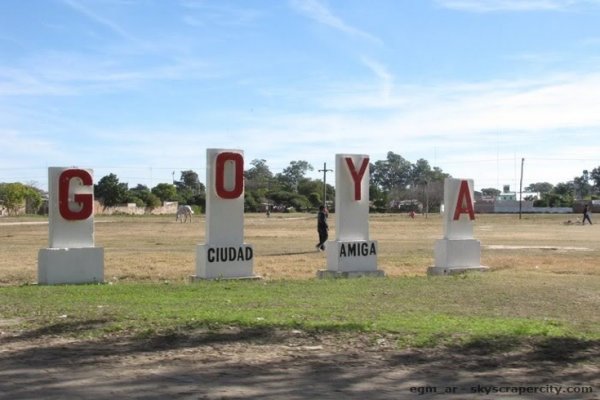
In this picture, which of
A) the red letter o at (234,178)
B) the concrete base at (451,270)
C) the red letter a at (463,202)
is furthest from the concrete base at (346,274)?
the red letter a at (463,202)

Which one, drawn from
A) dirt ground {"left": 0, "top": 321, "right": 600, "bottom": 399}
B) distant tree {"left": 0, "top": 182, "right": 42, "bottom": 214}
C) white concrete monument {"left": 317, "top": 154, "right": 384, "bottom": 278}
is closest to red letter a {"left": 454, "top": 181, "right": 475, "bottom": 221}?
white concrete monument {"left": 317, "top": 154, "right": 384, "bottom": 278}

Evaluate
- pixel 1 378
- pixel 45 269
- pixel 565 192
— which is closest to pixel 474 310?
pixel 1 378

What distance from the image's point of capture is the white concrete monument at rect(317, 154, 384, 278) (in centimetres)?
1786

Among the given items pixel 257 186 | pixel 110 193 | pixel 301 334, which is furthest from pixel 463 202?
pixel 257 186

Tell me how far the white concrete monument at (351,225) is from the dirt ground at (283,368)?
917 centimetres

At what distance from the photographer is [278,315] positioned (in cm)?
1008

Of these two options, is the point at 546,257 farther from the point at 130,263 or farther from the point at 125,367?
the point at 125,367

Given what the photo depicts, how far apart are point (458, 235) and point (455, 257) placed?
0.70m

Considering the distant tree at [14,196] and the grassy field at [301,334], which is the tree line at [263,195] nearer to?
the distant tree at [14,196]

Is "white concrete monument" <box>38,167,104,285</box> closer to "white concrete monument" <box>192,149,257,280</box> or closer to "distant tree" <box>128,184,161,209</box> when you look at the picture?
"white concrete monument" <box>192,149,257,280</box>

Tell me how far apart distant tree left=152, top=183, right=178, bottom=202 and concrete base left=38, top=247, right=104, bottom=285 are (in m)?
126

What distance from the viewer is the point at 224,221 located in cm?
1653

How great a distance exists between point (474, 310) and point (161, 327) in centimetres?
492

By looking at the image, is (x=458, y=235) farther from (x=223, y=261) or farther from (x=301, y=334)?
(x=301, y=334)
